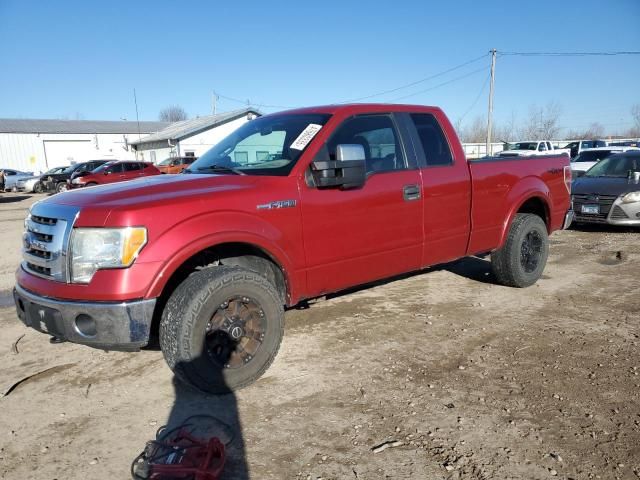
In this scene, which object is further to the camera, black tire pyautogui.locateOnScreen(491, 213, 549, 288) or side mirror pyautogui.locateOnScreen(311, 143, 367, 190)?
black tire pyautogui.locateOnScreen(491, 213, 549, 288)

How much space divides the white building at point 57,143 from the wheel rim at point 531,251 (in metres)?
44.3

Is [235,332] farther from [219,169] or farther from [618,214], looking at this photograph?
[618,214]

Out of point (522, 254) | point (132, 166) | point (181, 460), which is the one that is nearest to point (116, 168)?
point (132, 166)

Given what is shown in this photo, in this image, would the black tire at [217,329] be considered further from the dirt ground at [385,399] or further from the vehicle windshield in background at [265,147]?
the vehicle windshield in background at [265,147]

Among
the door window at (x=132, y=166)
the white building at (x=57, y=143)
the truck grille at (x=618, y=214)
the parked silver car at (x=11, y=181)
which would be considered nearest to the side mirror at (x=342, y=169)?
the truck grille at (x=618, y=214)

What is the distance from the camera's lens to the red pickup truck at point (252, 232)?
294cm

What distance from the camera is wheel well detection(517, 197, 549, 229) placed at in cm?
566

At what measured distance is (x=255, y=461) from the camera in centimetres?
258

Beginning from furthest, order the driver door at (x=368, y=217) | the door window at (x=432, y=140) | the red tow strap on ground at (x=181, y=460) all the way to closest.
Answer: the door window at (x=432, y=140) → the driver door at (x=368, y=217) → the red tow strap on ground at (x=181, y=460)

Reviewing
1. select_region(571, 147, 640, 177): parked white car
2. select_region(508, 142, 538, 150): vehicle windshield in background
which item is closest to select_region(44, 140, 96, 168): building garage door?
select_region(508, 142, 538, 150): vehicle windshield in background

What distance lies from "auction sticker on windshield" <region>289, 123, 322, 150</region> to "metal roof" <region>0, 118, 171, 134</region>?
48642 millimetres

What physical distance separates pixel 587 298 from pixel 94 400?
486 cm

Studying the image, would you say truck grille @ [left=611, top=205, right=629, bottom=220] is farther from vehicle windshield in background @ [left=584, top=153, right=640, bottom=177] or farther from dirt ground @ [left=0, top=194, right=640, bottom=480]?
dirt ground @ [left=0, top=194, right=640, bottom=480]

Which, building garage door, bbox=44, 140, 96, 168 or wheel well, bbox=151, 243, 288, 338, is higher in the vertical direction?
building garage door, bbox=44, 140, 96, 168
